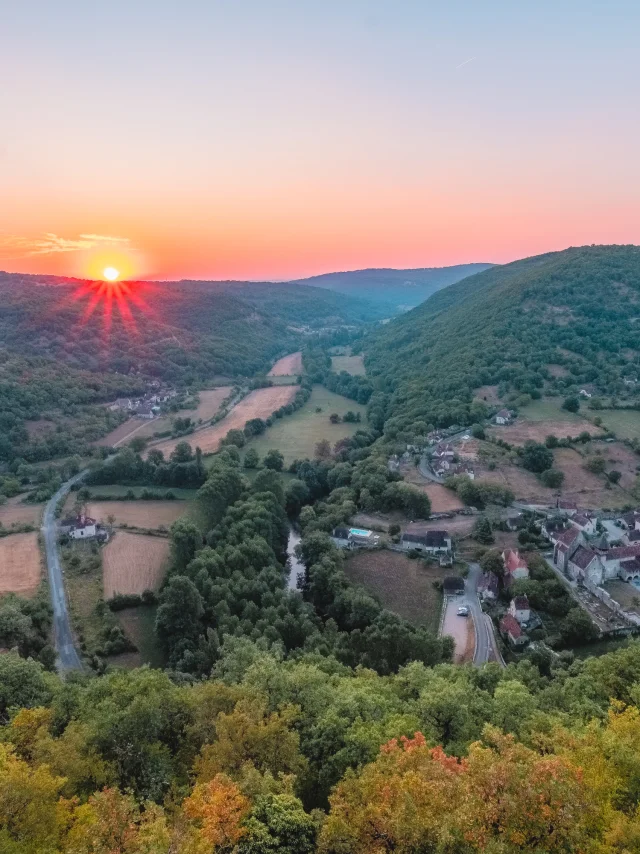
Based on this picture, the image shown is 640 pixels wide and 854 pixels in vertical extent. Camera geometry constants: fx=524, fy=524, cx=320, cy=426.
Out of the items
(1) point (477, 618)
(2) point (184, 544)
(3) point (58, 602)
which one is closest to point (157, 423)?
(2) point (184, 544)

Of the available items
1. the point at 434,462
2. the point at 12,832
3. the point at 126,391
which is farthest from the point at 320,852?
the point at 126,391

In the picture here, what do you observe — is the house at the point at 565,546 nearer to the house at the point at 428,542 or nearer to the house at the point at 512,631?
the house at the point at 428,542

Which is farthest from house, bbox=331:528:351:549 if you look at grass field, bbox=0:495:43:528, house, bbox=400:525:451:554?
grass field, bbox=0:495:43:528

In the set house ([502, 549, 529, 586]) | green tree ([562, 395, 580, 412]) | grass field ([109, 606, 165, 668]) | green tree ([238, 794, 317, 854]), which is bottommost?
grass field ([109, 606, 165, 668])

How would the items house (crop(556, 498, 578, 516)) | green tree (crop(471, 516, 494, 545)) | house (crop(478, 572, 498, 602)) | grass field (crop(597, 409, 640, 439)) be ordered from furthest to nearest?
grass field (crop(597, 409, 640, 439)), house (crop(556, 498, 578, 516)), green tree (crop(471, 516, 494, 545)), house (crop(478, 572, 498, 602))

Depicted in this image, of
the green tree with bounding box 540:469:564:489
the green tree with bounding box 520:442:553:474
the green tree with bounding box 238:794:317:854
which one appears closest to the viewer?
the green tree with bounding box 238:794:317:854

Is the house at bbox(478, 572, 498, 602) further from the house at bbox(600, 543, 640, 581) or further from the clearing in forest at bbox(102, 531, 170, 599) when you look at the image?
the clearing in forest at bbox(102, 531, 170, 599)

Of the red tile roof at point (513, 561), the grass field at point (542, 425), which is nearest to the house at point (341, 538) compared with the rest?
the red tile roof at point (513, 561)
